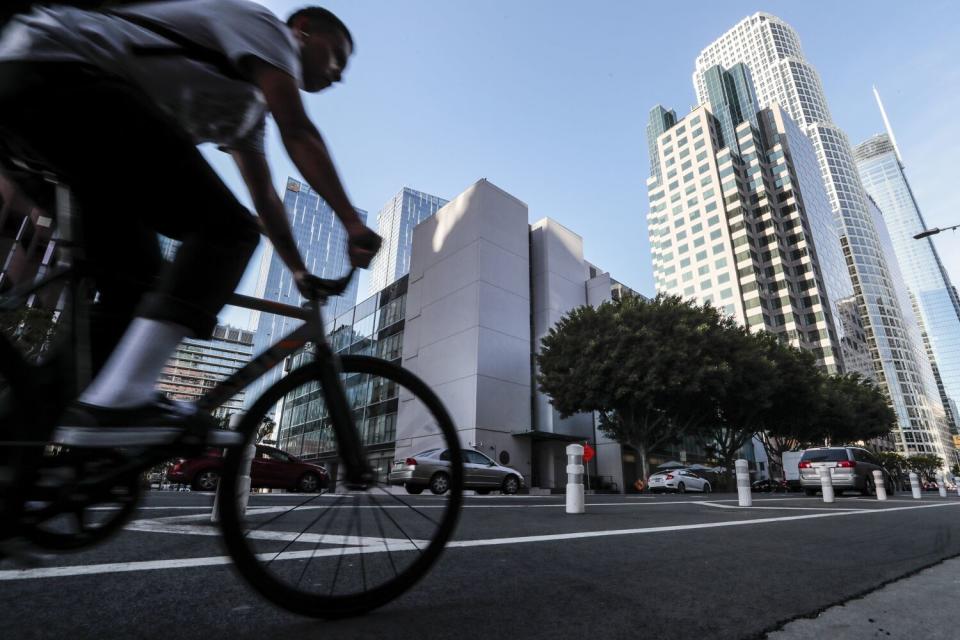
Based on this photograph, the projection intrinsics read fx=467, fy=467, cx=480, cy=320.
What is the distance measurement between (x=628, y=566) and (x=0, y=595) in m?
2.29

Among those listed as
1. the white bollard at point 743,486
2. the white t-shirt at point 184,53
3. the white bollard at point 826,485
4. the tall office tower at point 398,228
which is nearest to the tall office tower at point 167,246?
the white t-shirt at point 184,53

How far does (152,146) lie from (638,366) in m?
22.8

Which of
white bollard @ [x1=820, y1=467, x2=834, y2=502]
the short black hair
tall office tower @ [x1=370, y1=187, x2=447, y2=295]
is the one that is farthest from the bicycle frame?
tall office tower @ [x1=370, y1=187, x2=447, y2=295]

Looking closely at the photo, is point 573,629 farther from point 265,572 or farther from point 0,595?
point 0,595

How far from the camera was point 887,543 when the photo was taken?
329cm

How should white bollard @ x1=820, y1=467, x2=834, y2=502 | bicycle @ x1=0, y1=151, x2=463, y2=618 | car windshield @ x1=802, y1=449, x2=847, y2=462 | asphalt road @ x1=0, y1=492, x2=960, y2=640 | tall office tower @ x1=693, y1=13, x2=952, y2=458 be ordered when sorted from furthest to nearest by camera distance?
tall office tower @ x1=693, y1=13, x2=952, y2=458 → car windshield @ x1=802, y1=449, x2=847, y2=462 → white bollard @ x1=820, y1=467, x2=834, y2=502 → asphalt road @ x1=0, y1=492, x2=960, y2=640 → bicycle @ x1=0, y1=151, x2=463, y2=618

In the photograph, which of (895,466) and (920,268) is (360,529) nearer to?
(895,466)

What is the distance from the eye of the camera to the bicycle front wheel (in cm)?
137

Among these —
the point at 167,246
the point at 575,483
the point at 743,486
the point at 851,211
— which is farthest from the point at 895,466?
the point at 851,211

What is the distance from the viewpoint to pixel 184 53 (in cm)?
130

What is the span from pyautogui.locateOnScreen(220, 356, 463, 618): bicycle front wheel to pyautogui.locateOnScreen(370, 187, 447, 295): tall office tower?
116250mm

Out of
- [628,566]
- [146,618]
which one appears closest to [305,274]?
[146,618]

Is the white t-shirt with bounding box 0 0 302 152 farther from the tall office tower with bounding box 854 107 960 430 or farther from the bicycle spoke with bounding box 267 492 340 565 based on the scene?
the tall office tower with bounding box 854 107 960 430

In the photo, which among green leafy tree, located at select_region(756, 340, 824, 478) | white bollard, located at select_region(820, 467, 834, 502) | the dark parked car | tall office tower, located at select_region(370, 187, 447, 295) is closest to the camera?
white bollard, located at select_region(820, 467, 834, 502)
